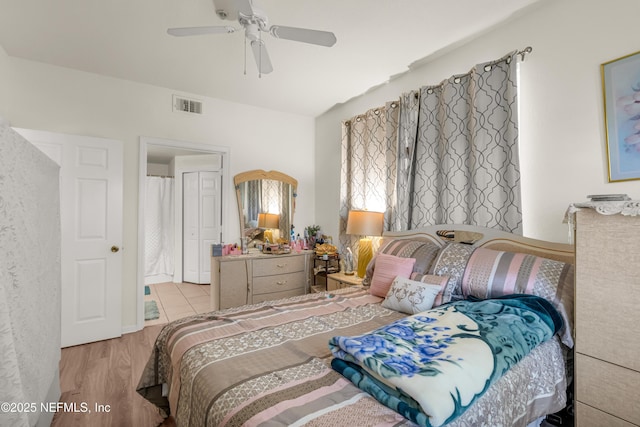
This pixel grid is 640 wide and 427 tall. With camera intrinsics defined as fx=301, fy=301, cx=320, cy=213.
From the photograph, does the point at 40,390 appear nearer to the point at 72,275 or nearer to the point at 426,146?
the point at 72,275

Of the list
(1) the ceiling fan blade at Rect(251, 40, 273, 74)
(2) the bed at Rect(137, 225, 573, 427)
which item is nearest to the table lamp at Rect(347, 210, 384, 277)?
(2) the bed at Rect(137, 225, 573, 427)

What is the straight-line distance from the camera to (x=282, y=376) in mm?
Result: 1200

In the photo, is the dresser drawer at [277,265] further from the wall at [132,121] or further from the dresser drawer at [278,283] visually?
the wall at [132,121]

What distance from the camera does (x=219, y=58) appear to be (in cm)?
285

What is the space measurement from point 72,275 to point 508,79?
4.21 m

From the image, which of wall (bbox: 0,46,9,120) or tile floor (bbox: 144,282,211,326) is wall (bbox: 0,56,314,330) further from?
tile floor (bbox: 144,282,211,326)

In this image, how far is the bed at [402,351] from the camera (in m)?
1.01

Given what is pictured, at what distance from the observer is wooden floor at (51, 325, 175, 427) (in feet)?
6.31

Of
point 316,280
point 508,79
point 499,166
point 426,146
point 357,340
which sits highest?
point 508,79

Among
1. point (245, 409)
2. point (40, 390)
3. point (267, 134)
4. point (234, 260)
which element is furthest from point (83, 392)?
point (267, 134)

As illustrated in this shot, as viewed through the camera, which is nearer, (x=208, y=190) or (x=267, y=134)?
(x=267, y=134)

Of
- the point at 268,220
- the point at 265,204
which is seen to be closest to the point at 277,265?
the point at 268,220

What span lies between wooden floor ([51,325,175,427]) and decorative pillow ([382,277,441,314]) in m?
1.61

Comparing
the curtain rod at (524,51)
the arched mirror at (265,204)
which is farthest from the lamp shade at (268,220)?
the curtain rod at (524,51)
